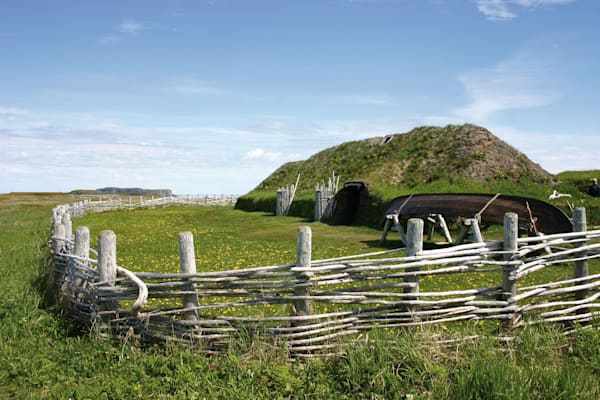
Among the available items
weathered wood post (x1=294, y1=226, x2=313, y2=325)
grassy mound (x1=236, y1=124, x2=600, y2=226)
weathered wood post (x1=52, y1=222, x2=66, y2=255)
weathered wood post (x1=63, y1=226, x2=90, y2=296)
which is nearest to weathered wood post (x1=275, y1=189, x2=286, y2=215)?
grassy mound (x1=236, y1=124, x2=600, y2=226)

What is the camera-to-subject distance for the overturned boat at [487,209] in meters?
12.3

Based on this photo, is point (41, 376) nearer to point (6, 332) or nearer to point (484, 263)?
point (6, 332)

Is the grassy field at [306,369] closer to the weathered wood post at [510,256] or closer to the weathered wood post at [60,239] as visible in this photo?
the weathered wood post at [510,256]

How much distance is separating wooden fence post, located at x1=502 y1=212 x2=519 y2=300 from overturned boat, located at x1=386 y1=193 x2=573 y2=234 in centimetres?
719

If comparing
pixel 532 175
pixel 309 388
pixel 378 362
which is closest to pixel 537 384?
pixel 378 362

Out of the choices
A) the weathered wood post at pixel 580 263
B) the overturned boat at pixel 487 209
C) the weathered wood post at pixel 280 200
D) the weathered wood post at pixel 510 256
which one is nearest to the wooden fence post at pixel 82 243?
the weathered wood post at pixel 510 256

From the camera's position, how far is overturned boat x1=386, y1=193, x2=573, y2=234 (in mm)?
12328

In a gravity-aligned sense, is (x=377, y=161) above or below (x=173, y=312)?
above

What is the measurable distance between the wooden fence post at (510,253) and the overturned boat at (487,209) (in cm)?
719

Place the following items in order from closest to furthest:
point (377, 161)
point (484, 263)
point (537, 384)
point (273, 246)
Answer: point (537, 384)
point (484, 263)
point (273, 246)
point (377, 161)

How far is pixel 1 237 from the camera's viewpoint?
1614cm

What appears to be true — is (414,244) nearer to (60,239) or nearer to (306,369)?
(306,369)

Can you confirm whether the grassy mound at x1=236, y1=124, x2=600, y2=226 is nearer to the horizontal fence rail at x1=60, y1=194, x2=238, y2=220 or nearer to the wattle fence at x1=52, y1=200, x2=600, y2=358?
the horizontal fence rail at x1=60, y1=194, x2=238, y2=220

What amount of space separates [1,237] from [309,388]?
49.9ft
